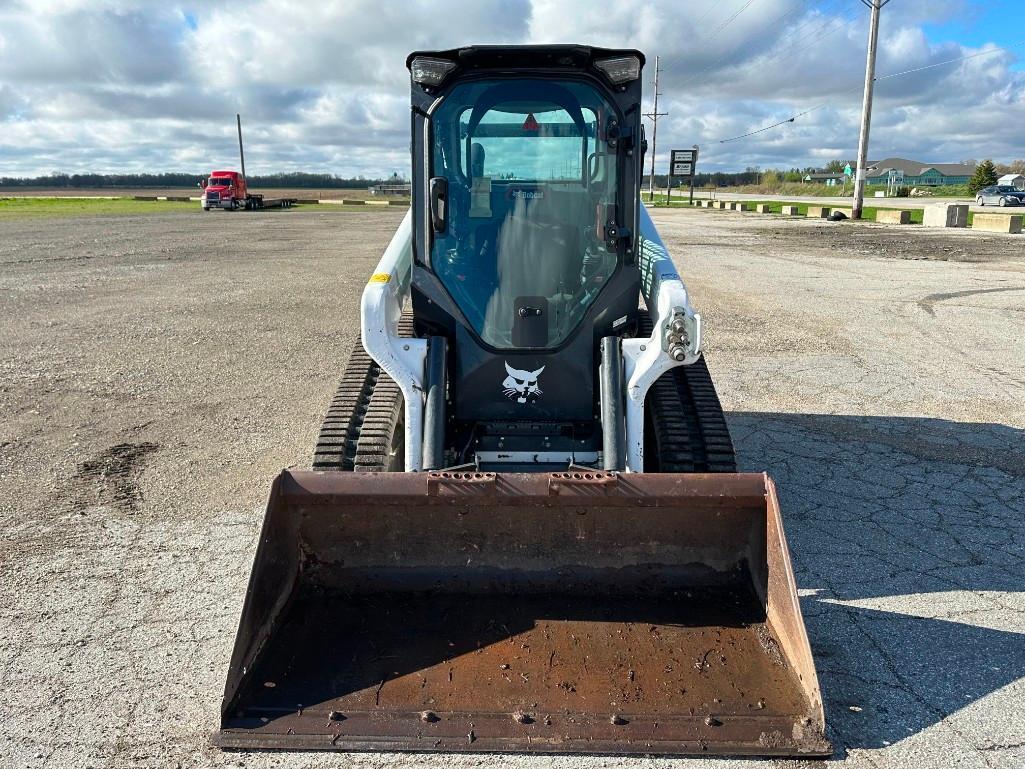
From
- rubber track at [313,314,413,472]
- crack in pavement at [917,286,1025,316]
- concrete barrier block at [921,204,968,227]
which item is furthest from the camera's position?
concrete barrier block at [921,204,968,227]

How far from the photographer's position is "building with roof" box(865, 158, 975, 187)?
10654 cm

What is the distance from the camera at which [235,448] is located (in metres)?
5.93

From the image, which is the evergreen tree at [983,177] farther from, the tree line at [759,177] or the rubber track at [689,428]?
the rubber track at [689,428]

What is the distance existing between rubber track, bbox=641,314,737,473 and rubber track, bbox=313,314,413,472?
1.42m

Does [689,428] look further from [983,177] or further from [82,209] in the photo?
[983,177]

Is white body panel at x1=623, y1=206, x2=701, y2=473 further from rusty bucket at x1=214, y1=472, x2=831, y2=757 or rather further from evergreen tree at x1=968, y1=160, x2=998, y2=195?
evergreen tree at x1=968, y1=160, x2=998, y2=195

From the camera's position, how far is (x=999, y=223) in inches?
1031

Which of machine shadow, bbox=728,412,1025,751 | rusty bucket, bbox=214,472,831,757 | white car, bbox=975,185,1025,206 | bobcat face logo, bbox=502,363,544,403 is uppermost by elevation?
white car, bbox=975,185,1025,206

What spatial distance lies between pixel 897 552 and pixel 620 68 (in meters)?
2.92

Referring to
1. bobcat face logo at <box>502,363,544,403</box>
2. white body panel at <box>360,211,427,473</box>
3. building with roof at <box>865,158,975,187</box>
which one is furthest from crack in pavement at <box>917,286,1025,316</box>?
building with roof at <box>865,158,975,187</box>

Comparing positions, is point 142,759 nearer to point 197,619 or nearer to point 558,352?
point 197,619

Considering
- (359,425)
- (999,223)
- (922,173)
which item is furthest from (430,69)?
(922,173)

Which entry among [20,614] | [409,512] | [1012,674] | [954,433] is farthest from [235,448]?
[954,433]

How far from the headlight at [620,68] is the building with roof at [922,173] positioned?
107 m
